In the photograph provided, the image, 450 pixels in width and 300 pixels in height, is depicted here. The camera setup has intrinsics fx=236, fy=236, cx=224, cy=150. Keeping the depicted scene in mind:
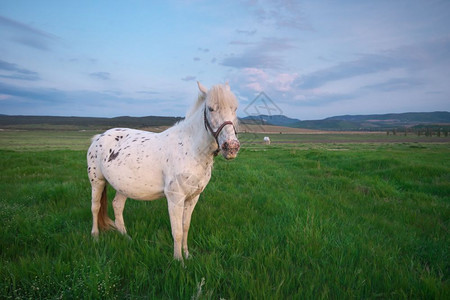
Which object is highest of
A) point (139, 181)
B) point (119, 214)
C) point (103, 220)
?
point (139, 181)

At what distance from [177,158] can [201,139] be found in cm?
47

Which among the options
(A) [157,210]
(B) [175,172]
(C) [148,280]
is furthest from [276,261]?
(A) [157,210]

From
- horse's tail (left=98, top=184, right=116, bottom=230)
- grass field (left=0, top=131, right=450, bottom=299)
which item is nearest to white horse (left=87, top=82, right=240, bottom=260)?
horse's tail (left=98, top=184, right=116, bottom=230)

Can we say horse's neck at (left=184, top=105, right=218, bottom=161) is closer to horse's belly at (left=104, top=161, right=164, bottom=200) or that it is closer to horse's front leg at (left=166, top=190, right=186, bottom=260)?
horse's front leg at (left=166, top=190, right=186, bottom=260)

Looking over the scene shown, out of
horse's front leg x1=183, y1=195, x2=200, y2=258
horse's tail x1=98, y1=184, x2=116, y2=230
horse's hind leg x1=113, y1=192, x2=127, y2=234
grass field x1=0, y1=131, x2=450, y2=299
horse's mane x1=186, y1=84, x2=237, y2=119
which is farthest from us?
horse's tail x1=98, y1=184, x2=116, y2=230

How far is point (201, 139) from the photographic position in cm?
332

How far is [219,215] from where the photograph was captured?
4.93 metres

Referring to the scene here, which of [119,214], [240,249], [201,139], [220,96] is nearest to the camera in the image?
[220,96]

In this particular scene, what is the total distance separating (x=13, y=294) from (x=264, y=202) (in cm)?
461

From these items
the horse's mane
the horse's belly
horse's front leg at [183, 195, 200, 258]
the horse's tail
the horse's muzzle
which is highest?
the horse's mane

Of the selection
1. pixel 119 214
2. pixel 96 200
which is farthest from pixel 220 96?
pixel 96 200

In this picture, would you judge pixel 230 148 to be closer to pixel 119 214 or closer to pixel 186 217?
pixel 186 217

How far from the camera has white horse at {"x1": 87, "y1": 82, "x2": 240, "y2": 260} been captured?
2.96 m

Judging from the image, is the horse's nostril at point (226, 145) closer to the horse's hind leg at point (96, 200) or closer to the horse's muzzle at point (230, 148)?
the horse's muzzle at point (230, 148)
